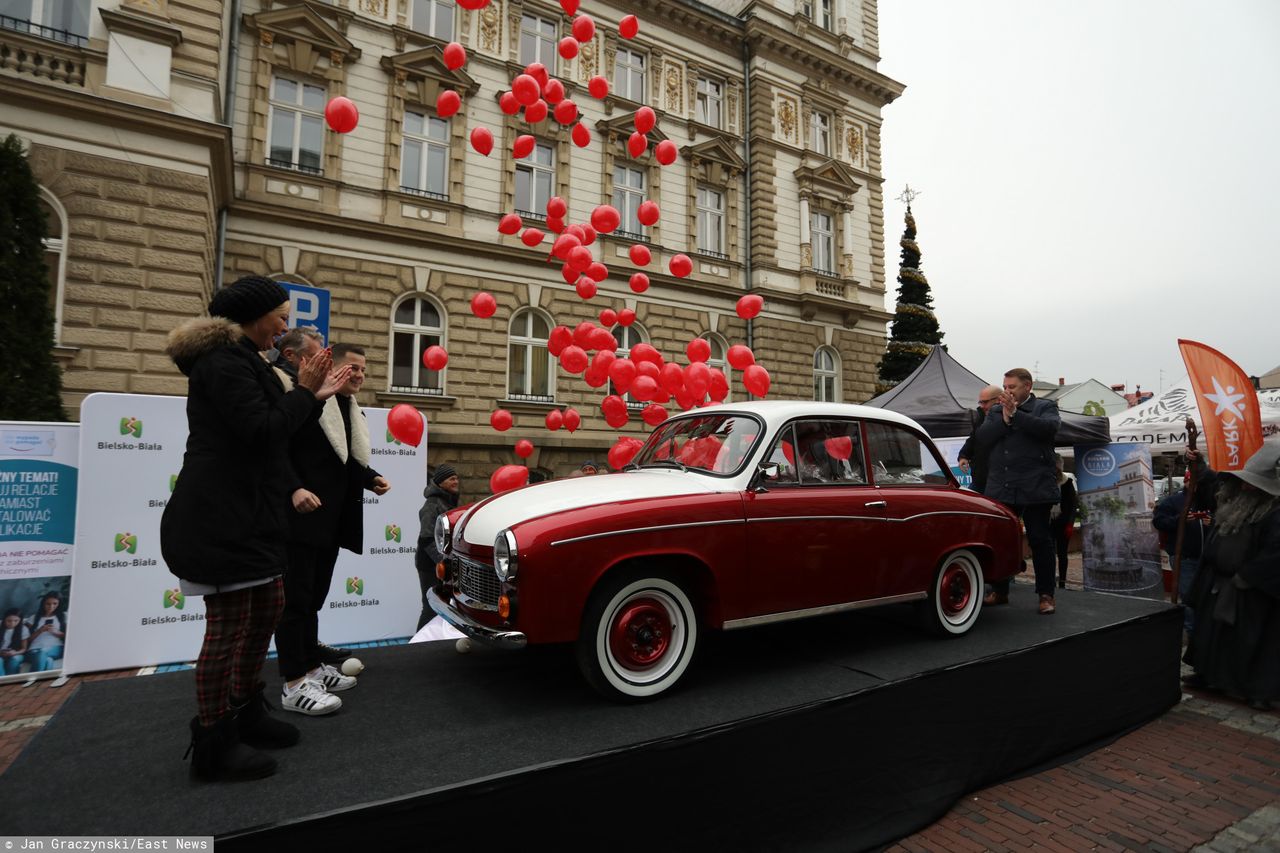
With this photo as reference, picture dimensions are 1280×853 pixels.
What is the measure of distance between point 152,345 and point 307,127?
21.7 ft

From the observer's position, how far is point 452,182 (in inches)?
582

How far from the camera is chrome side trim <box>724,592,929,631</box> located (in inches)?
128

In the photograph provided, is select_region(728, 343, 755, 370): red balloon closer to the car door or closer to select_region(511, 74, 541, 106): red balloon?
select_region(511, 74, 541, 106): red balloon

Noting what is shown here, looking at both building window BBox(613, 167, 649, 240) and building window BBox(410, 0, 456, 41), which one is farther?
building window BBox(613, 167, 649, 240)

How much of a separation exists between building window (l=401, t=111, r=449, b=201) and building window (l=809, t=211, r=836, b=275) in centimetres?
1139

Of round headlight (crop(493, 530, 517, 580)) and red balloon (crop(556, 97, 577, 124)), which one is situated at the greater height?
red balloon (crop(556, 97, 577, 124))

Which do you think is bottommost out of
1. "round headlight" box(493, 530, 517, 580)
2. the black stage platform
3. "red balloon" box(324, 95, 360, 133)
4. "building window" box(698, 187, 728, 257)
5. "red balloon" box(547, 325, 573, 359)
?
the black stage platform

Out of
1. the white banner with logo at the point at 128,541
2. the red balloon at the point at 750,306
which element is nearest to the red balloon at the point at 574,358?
the red balloon at the point at 750,306

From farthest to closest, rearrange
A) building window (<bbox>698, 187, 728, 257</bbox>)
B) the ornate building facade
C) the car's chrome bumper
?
1. building window (<bbox>698, 187, 728, 257</bbox>)
2. the ornate building facade
3. the car's chrome bumper

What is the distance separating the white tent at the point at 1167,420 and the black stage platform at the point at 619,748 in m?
7.17

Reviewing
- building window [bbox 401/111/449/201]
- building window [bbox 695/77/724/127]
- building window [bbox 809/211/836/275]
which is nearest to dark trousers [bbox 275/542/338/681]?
building window [bbox 401/111/449/201]

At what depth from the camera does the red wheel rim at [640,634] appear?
2979 millimetres

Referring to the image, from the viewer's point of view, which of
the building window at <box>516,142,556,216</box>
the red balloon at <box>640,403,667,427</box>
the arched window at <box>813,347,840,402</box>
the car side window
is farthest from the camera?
the arched window at <box>813,347,840,402</box>

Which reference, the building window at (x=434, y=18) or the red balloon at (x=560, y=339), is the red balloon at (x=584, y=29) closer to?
the red balloon at (x=560, y=339)
